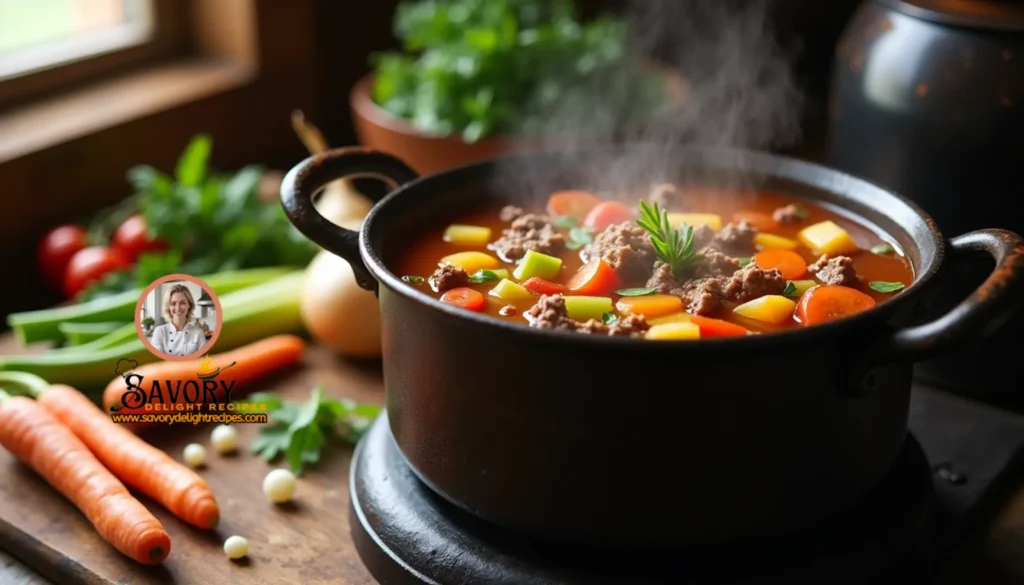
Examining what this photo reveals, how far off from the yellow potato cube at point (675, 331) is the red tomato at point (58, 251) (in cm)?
172

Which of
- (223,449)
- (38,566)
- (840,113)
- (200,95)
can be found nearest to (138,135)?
(200,95)

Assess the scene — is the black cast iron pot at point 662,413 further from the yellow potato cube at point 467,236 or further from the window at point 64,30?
the window at point 64,30

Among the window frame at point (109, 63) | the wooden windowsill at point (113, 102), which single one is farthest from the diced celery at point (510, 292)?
the window frame at point (109, 63)

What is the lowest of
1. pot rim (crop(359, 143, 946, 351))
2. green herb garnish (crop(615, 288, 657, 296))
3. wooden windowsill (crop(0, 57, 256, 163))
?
wooden windowsill (crop(0, 57, 256, 163))

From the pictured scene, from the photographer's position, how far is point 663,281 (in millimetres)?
1777

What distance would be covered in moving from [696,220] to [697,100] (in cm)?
125

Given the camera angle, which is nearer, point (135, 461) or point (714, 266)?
point (714, 266)

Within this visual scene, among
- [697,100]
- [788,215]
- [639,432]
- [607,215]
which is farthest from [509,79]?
[639,432]

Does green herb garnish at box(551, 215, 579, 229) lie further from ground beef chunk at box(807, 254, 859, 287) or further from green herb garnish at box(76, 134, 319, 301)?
green herb garnish at box(76, 134, 319, 301)

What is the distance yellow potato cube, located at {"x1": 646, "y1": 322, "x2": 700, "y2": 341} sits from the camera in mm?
1583

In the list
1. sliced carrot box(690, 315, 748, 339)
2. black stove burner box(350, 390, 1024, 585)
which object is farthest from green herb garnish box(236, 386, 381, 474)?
sliced carrot box(690, 315, 748, 339)

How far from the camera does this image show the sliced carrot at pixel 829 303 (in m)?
1.68

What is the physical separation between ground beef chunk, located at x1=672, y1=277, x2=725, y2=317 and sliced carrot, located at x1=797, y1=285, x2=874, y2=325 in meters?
0.13

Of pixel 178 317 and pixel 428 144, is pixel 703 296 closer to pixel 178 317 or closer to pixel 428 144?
pixel 178 317
